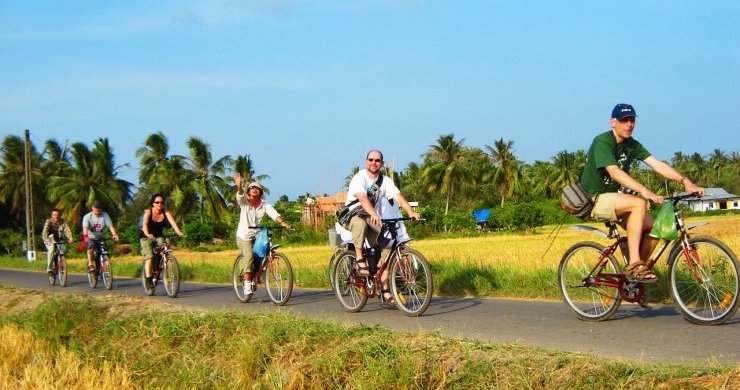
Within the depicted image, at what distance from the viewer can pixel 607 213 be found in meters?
6.84

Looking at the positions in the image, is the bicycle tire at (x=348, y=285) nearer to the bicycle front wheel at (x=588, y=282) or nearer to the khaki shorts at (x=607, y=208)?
the bicycle front wheel at (x=588, y=282)

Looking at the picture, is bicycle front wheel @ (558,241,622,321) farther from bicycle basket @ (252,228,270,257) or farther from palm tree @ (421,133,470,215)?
palm tree @ (421,133,470,215)

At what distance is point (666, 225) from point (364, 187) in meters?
3.67

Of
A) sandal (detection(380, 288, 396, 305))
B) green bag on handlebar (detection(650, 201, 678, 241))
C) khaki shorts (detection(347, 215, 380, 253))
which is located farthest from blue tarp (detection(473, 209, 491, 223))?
green bag on handlebar (detection(650, 201, 678, 241))

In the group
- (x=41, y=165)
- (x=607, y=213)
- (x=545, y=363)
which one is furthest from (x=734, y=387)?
(x=41, y=165)

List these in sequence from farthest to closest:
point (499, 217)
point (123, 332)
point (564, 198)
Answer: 1. point (499, 217)
2. point (123, 332)
3. point (564, 198)

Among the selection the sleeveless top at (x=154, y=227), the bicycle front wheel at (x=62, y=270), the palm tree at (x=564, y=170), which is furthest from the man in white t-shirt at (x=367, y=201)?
the palm tree at (x=564, y=170)

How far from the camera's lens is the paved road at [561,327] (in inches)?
215

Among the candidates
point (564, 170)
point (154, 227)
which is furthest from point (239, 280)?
point (564, 170)

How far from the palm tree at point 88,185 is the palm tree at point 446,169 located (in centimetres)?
3381

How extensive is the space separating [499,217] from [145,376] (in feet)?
194

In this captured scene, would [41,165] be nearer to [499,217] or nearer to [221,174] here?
[221,174]

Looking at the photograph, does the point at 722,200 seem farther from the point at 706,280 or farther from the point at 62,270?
the point at 706,280

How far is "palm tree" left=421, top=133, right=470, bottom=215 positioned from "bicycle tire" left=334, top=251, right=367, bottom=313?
249 feet
